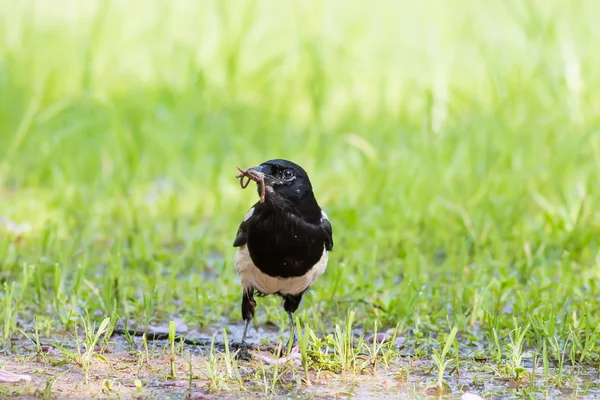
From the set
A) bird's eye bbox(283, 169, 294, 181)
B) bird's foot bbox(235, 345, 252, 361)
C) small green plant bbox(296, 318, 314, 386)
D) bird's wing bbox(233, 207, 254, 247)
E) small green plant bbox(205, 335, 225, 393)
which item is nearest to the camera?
small green plant bbox(205, 335, 225, 393)

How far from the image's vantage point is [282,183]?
4.11 metres

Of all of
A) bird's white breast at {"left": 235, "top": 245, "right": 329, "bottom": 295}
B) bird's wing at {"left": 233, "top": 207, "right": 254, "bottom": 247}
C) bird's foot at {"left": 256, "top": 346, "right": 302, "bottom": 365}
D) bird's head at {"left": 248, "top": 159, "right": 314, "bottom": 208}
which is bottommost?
bird's foot at {"left": 256, "top": 346, "right": 302, "bottom": 365}

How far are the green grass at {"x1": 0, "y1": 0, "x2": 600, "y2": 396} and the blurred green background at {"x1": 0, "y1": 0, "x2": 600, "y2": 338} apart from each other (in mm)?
19

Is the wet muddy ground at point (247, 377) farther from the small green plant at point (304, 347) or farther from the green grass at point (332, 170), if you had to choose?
the green grass at point (332, 170)

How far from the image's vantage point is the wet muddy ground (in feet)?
11.5

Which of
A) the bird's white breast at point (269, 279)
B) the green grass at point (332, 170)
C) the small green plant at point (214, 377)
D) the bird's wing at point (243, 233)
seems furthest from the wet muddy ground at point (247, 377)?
the bird's wing at point (243, 233)

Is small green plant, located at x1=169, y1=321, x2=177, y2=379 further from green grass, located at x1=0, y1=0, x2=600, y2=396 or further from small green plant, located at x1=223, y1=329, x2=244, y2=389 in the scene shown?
green grass, located at x1=0, y1=0, x2=600, y2=396

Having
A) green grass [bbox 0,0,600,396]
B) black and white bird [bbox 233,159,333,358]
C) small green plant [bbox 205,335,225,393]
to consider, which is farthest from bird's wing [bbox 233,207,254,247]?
small green plant [bbox 205,335,225,393]

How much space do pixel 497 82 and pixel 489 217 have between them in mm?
1931

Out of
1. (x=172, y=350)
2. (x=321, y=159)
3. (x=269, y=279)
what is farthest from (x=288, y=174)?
(x=321, y=159)

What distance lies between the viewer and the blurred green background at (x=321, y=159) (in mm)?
4789

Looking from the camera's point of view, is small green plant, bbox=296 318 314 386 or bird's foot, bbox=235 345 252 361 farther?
bird's foot, bbox=235 345 252 361

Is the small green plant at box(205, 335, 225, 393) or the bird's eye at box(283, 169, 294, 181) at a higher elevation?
the bird's eye at box(283, 169, 294, 181)

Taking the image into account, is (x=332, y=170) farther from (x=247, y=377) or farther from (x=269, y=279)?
(x=247, y=377)
